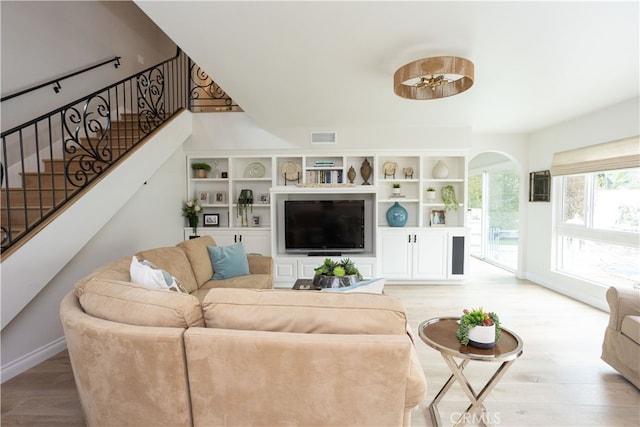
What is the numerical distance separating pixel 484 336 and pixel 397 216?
3.37 metres

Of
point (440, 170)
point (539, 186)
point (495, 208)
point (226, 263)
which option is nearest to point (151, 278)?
point (226, 263)

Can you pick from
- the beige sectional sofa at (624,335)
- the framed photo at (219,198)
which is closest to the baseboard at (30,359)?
the framed photo at (219,198)

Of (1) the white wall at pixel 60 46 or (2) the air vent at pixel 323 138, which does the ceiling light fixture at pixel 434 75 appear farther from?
(1) the white wall at pixel 60 46

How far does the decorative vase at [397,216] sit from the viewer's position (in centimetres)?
495

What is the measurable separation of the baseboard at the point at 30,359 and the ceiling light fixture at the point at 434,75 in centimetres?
371

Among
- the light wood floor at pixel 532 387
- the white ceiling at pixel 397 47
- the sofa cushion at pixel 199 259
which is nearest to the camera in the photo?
the white ceiling at pixel 397 47

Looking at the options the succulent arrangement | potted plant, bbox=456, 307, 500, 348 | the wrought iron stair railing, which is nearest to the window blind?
potted plant, bbox=456, 307, 500, 348

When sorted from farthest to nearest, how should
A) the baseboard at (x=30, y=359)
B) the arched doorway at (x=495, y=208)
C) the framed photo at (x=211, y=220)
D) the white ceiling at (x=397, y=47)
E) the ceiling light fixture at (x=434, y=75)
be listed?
the arched doorway at (x=495, y=208) → the framed photo at (x=211, y=220) → the baseboard at (x=30, y=359) → the ceiling light fixture at (x=434, y=75) → the white ceiling at (x=397, y=47)

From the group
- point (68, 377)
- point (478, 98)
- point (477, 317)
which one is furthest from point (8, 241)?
point (478, 98)

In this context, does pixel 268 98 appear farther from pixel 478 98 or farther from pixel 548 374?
pixel 548 374

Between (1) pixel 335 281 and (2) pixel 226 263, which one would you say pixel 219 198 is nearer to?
(2) pixel 226 263

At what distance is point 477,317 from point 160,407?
1.69m

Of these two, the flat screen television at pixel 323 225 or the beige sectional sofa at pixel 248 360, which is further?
the flat screen television at pixel 323 225

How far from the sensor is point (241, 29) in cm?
200
